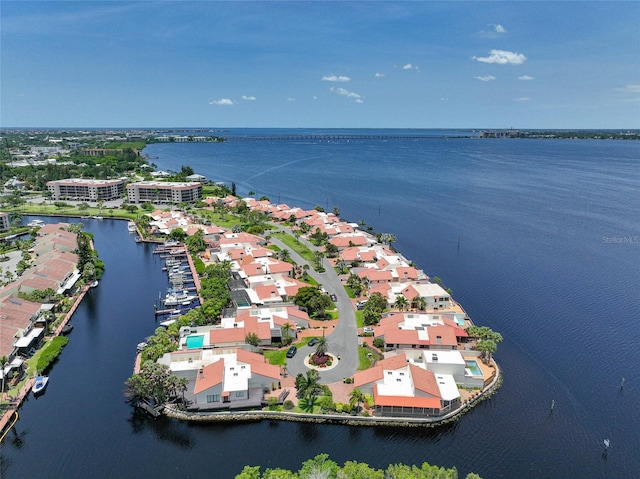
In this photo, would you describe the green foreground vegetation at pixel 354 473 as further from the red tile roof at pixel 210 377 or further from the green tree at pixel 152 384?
the green tree at pixel 152 384

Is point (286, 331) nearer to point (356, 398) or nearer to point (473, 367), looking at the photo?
point (356, 398)

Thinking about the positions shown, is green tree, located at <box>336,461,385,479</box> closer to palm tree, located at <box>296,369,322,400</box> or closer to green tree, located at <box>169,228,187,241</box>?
palm tree, located at <box>296,369,322,400</box>

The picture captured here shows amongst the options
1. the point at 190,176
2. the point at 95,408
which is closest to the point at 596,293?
the point at 95,408

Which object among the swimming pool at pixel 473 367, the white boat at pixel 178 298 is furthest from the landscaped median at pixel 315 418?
the white boat at pixel 178 298

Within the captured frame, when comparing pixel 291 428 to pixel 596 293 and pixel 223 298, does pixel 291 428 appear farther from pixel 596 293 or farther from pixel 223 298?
pixel 596 293

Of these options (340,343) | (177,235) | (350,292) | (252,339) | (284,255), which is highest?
(284,255)

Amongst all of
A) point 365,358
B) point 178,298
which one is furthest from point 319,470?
point 178,298
